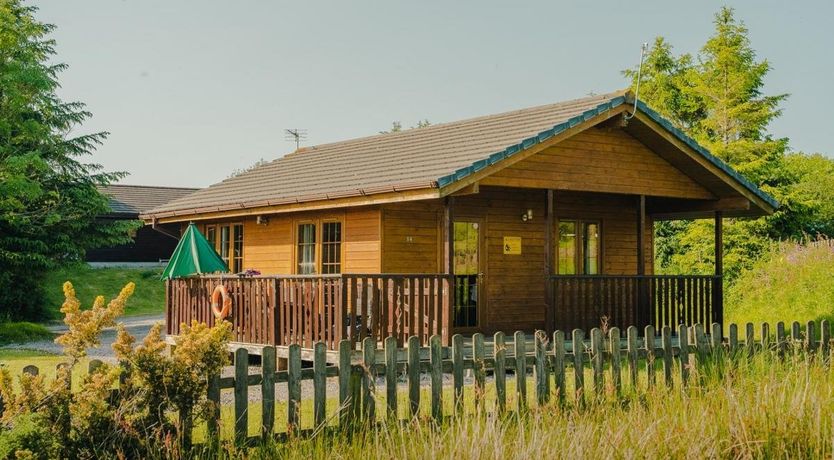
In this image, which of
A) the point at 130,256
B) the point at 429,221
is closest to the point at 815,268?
the point at 429,221

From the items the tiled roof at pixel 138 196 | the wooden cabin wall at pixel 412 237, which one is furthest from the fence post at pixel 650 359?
the tiled roof at pixel 138 196

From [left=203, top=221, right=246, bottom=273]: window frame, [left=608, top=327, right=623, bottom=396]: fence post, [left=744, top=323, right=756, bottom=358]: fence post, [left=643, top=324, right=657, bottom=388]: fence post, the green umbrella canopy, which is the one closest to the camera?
[left=643, top=324, right=657, bottom=388]: fence post

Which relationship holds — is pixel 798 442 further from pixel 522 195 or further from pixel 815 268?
pixel 815 268

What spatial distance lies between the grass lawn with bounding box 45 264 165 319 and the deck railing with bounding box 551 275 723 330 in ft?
68.8

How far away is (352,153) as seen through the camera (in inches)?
796

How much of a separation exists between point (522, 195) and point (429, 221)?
6.79ft

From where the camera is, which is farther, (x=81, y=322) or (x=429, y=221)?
(x=429, y=221)

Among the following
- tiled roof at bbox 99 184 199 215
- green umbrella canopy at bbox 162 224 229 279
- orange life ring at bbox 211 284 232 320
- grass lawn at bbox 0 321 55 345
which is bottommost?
grass lawn at bbox 0 321 55 345

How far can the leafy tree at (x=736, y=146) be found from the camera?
96.1 ft

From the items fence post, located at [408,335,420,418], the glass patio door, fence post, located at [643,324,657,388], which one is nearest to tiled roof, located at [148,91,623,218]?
the glass patio door

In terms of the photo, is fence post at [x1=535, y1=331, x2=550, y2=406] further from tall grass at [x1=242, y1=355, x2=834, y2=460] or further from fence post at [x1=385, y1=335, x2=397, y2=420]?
fence post at [x1=385, y1=335, x2=397, y2=420]

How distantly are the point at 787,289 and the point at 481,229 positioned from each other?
10048mm

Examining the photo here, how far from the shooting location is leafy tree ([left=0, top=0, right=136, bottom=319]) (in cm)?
2542

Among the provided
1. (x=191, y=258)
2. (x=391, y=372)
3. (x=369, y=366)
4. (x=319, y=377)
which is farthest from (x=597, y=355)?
(x=191, y=258)
